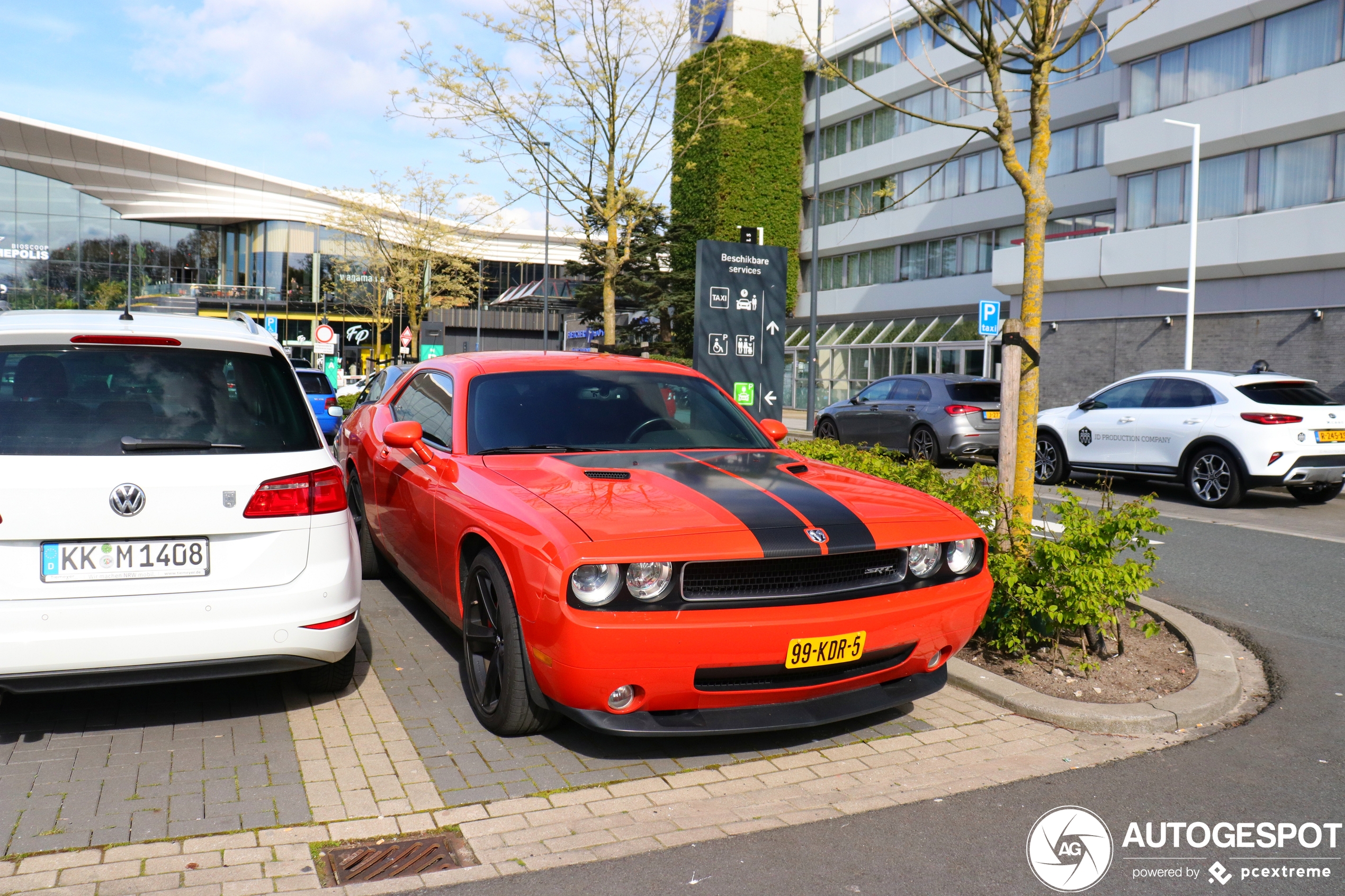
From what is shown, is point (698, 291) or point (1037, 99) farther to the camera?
point (698, 291)

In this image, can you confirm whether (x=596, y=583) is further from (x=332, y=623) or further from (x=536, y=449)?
(x=536, y=449)

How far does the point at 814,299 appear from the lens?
26.1 meters

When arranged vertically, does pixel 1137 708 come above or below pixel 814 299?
below

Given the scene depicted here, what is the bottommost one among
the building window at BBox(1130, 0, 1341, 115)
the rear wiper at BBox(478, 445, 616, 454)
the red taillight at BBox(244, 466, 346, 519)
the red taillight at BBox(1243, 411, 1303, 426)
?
the red taillight at BBox(244, 466, 346, 519)

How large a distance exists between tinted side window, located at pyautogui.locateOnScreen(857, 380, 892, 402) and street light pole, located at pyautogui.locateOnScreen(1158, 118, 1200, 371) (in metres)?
7.37

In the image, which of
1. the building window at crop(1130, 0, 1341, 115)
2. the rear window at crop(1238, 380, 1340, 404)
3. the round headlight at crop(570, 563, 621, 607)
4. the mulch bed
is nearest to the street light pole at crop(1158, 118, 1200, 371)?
the building window at crop(1130, 0, 1341, 115)

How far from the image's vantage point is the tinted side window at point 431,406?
5.22 metres

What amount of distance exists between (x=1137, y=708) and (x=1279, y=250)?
21931 mm

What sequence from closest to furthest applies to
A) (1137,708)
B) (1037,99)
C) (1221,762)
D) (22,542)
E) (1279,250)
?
(22,542), (1221,762), (1137,708), (1037,99), (1279,250)

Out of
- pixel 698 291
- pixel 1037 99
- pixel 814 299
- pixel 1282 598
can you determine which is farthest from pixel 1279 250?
pixel 1037 99

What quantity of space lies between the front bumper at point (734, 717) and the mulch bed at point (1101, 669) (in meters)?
1.34

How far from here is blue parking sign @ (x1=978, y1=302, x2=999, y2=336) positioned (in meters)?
21.0

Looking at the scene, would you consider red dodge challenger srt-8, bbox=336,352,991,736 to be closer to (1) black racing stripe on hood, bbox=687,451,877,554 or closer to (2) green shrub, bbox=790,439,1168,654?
(1) black racing stripe on hood, bbox=687,451,877,554

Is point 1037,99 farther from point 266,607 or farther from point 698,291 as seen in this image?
point 698,291
